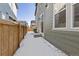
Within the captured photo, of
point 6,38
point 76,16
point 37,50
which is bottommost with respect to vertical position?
point 37,50

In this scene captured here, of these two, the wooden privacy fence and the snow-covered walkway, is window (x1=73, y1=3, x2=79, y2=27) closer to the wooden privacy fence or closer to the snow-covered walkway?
the snow-covered walkway

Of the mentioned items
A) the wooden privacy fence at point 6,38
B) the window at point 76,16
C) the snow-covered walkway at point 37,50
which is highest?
the window at point 76,16

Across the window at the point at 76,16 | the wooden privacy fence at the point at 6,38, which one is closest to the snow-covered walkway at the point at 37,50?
the wooden privacy fence at the point at 6,38

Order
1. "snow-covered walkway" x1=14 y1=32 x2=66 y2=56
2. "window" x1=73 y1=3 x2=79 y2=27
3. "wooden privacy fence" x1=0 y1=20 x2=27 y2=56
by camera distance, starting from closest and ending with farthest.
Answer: "wooden privacy fence" x1=0 y1=20 x2=27 y2=56
"window" x1=73 y1=3 x2=79 y2=27
"snow-covered walkway" x1=14 y1=32 x2=66 y2=56

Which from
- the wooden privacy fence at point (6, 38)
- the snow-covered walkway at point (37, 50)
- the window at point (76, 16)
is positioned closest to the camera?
the wooden privacy fence at point (6, 38)

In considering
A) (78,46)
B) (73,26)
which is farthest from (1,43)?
(73,26)

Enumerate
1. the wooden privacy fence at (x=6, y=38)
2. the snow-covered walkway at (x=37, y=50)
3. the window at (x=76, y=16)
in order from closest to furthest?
the wooden privacy fence at (x=6, y=38), the window at (x=76, y=16), the snow-covered walkway at (x=37, y=50)

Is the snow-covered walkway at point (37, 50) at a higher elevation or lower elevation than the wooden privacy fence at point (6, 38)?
lower

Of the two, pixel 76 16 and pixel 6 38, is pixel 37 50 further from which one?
pixel 6 38

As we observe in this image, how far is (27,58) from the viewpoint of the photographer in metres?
3.11

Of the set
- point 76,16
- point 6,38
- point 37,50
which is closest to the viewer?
point 6,38

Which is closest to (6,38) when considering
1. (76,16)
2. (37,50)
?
(76,16)

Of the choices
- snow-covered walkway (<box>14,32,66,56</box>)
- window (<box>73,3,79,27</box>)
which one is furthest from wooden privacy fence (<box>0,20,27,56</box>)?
window (<box>73,3,79,27</box>)

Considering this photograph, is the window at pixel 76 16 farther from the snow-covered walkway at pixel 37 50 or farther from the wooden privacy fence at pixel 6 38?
the wooden privacy fence at pixel 6 38
